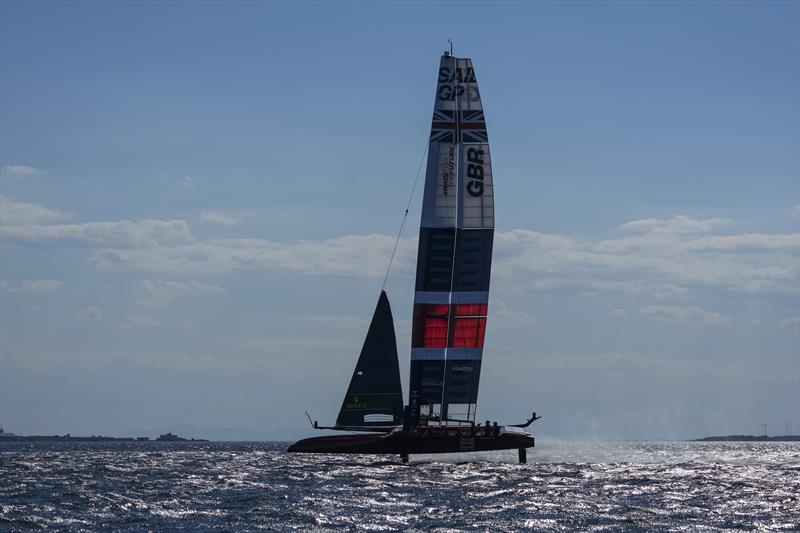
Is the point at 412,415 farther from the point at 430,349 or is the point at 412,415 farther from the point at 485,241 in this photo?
the point at 485,241

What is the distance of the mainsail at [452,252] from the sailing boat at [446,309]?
0.05 meters

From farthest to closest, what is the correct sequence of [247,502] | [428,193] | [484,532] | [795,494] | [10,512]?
[428,193] < [795,494] < [247,502] < [10,512] < [484,532]

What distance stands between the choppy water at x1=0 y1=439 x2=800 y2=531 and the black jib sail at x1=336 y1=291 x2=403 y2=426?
259 centimetres

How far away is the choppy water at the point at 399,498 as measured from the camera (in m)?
35.2

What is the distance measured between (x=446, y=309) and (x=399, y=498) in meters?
21.0

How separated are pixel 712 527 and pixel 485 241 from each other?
29.5 meters

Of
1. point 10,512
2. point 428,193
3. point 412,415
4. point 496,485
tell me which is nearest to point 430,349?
point 412,415

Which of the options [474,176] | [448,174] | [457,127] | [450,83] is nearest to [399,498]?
[448,174]

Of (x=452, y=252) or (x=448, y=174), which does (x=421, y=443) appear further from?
(x=448, y=174)

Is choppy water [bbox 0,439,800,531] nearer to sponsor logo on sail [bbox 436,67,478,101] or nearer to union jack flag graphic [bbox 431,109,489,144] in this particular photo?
union jack flag graphic [bbox 431,109,489,144]

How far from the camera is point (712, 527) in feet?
113

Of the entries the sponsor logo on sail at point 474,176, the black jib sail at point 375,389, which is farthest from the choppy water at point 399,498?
the sponsor logo on sail at point 474,176

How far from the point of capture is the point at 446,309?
62.5 meters

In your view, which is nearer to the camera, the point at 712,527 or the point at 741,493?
the point at 712,527
